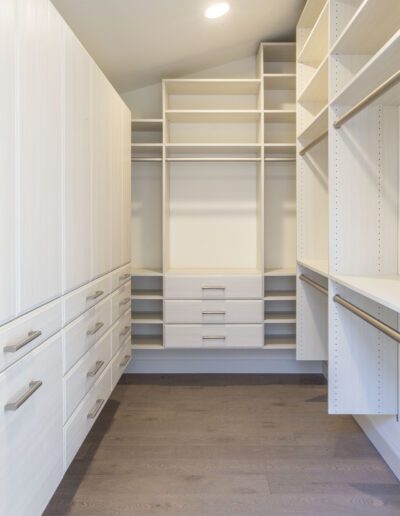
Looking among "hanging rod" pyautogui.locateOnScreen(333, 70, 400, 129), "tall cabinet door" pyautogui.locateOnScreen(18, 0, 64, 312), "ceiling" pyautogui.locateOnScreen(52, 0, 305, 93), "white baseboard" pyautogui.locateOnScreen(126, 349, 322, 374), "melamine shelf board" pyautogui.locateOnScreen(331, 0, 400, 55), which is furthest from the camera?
"white baseboard" pyautogui.locateOnScreen(126, 349, 322, 374)

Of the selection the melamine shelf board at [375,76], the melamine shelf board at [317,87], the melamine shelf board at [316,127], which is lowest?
the melamine shelf board at [375,76]

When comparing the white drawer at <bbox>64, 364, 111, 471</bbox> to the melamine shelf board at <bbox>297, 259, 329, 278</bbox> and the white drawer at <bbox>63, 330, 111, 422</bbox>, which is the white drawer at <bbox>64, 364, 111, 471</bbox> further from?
the melamine shelf board at <bbox>297, 259, 329, 278</bbox>

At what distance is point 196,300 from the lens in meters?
2.88

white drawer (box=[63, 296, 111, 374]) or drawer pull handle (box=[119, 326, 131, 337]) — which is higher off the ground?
white drawer (box=[63, 296, 111, 374])

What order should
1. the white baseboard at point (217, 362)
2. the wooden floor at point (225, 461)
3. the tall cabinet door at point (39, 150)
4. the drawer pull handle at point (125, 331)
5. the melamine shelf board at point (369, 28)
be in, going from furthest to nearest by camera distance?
the white baseboard at point (217, 362) → the drawer pull handle at point (125, 331) → the wooden floor at point (225, 461) → the melamine shelf board at point (369, 28) → the tall cabinet door at point (39, 150)

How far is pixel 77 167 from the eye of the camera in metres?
1.68

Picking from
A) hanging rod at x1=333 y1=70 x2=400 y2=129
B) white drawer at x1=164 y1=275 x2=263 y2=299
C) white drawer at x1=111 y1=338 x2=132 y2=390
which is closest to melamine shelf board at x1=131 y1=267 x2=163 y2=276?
white drawer at x1=164 y1=275 x2=263 y2=299

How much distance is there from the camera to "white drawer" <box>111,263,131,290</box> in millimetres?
2324

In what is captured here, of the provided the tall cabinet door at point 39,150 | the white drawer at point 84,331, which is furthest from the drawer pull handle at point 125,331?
the tall cabinet door at point 39,150

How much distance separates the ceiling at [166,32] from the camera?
2.14m

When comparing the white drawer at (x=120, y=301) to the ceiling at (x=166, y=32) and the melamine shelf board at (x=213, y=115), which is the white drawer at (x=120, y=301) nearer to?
the melamine shelf board at (x=213, y=115)

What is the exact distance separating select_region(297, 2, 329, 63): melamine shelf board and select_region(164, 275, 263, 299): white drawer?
1471 mm

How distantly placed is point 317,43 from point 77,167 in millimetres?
1695

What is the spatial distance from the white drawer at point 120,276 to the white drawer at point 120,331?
0.21m
